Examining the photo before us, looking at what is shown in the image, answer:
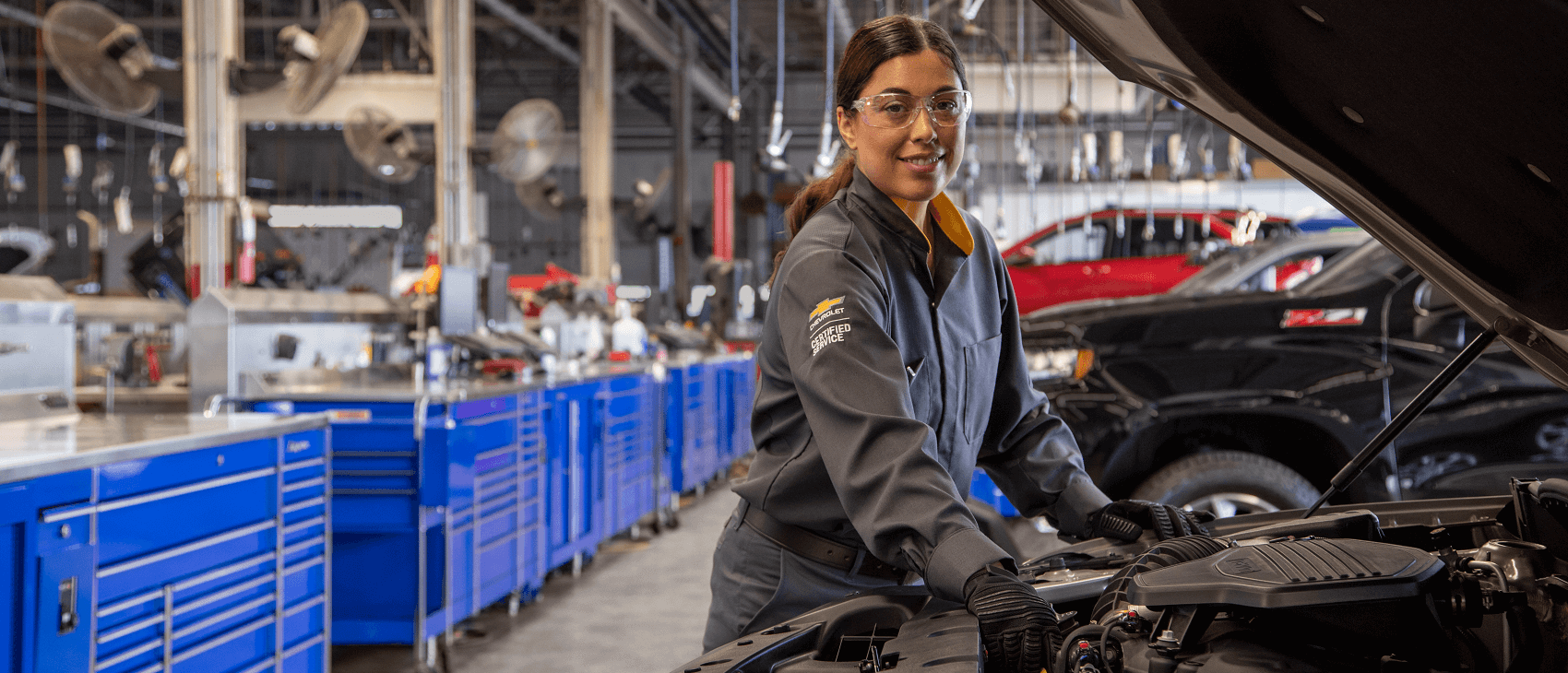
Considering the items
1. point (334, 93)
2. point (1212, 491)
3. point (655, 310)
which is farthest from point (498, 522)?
point (655, 310)

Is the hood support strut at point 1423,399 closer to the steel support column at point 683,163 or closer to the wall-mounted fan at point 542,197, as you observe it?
the wall-mounted fan at point 542,197

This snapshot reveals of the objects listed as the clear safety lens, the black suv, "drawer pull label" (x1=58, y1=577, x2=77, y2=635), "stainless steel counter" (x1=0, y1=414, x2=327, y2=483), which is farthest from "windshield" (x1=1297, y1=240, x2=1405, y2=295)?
"drawer pull label" (x1=58, y1=577, x2=77, y2=635)

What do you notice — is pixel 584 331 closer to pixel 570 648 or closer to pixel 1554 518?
pixel 570 648

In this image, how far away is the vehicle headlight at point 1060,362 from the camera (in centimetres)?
352

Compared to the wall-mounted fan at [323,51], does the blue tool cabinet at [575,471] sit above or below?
below

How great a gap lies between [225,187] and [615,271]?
6.19 metres

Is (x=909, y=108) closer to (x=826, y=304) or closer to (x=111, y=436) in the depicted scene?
(x=826, y=304)

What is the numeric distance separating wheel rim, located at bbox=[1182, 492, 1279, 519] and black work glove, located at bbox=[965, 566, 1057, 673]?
Result: 246cm

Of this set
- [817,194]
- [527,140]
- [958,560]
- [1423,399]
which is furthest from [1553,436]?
[527,140]

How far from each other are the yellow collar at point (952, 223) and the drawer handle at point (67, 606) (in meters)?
1.84

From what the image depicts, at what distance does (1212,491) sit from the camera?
3262 millimetres

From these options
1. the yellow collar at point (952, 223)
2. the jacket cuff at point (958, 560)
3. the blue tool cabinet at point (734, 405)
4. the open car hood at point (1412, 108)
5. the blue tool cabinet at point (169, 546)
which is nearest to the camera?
the open car hood at point (1412, 108)

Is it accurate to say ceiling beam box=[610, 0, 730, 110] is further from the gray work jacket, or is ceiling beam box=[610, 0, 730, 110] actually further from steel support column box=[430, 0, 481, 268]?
the gray work jacket

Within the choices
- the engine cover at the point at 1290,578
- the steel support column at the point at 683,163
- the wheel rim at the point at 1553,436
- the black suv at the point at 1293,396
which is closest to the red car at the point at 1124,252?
the black suv at the point at 1293,396
